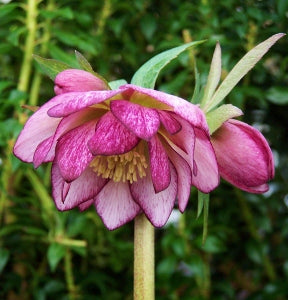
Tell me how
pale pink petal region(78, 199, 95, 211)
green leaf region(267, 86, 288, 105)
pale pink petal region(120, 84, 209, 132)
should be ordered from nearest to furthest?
pale pink petal region(120, 84, 209, 132)
pale pink petal region(78, 199, 95, 211)
green leaf region(267, 86, 288, 105)

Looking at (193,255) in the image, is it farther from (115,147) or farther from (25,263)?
(115,147)

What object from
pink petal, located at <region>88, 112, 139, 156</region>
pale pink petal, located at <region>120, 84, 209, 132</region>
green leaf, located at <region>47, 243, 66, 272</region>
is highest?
pale pink petal, located at <region>120, 84, 209, 132</region>

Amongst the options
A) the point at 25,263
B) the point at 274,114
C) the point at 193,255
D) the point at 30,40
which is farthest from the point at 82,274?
the point at 274,114

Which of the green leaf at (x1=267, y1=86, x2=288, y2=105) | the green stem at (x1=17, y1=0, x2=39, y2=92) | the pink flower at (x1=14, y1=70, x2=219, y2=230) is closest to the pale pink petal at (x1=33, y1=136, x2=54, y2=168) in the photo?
the pink flower at (x1=14, y1=70, x2=219, y2=230)

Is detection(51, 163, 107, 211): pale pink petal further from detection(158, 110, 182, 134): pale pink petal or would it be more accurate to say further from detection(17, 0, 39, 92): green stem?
detection(17, 0, 39, 92): green stem

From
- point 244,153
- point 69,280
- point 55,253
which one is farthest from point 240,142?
point 69,280

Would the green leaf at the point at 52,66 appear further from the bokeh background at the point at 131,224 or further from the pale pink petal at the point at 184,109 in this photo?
the bokeh background at the point at 131,224
